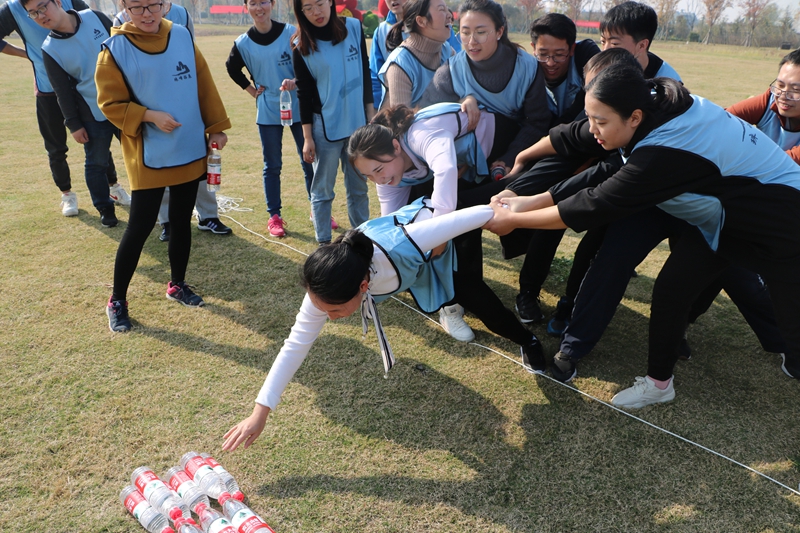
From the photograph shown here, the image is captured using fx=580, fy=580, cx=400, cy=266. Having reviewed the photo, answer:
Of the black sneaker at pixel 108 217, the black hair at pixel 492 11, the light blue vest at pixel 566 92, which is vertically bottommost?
the black sneaker at pixel 108 217

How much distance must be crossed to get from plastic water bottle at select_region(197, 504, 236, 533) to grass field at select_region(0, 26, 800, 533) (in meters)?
0.17

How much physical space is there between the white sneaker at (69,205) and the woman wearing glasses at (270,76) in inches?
68.9

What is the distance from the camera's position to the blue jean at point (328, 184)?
166 inches

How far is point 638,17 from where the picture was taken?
2943 mm

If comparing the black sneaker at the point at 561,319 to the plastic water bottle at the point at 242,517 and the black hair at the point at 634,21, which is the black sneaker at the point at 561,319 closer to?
the black hair at the point at 634,21

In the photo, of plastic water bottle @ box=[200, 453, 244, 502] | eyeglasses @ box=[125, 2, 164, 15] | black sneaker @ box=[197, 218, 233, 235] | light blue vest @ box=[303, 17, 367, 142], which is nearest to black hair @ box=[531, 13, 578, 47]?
light blue vest @ box=[303, 17, 367, 142]

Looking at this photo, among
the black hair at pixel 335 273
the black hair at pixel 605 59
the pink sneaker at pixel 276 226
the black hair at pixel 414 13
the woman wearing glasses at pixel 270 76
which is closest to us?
the black hair at pixel 335 273

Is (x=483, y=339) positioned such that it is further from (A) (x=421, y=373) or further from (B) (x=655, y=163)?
(B) (x=655, y=163)

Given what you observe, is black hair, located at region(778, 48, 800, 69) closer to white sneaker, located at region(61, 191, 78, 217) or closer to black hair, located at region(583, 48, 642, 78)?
black hair, located at region(583, 48, 642, 78)

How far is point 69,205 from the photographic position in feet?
16.5

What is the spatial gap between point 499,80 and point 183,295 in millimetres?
2319

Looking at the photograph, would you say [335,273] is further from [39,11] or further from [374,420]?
[39,11]

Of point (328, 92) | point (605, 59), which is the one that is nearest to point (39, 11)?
point (328, 92)

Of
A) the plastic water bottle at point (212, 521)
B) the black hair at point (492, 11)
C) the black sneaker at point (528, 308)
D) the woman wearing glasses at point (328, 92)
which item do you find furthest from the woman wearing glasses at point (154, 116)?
the black sneaker at point (528, 308)
